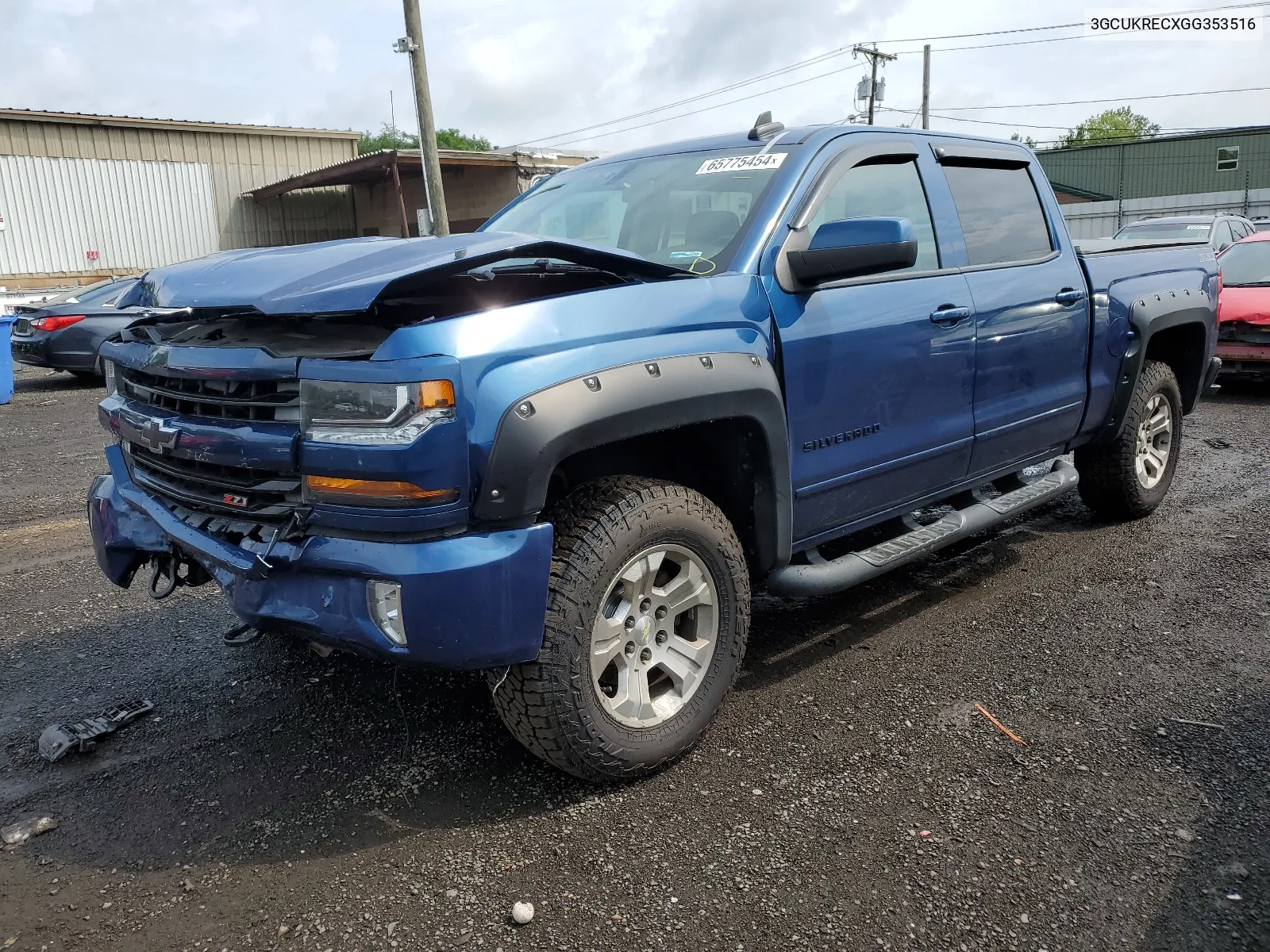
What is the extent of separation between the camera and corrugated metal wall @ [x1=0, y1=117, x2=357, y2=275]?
23312 mm

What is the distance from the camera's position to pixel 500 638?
8.08 feet

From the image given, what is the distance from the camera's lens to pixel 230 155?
1016 inches

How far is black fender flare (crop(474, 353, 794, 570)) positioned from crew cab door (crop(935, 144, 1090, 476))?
1276 mm

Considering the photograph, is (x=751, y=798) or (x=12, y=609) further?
(x=12, y=609)

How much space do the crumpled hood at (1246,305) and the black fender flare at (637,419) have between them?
8.23m

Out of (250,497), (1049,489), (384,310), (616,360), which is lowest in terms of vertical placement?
(1049,489)

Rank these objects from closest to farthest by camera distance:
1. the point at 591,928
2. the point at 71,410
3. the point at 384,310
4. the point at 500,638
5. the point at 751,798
Result: 1. the point at 591,928
2. the point at 500,638
3. the point at 384,310
4. the point at 751,798
5. the point at 71,410

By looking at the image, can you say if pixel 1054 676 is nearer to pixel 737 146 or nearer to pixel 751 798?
pixel 751 798

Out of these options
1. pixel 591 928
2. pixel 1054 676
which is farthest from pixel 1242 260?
pixel 591 928

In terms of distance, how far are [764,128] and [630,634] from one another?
2148 millimetres

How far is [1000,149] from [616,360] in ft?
9.44

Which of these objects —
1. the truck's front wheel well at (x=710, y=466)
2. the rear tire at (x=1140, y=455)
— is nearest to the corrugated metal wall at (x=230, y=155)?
the rear tire at (x=1140, y=455)

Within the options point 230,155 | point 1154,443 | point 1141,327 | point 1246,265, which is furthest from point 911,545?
point 230,155

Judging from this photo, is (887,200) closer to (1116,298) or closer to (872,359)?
(872,359)
